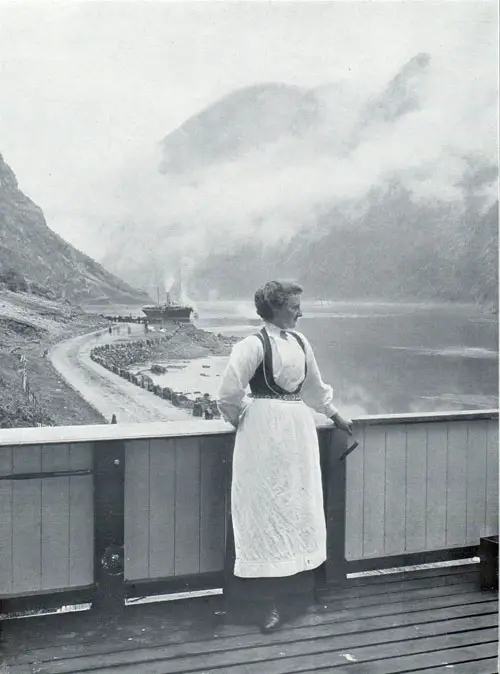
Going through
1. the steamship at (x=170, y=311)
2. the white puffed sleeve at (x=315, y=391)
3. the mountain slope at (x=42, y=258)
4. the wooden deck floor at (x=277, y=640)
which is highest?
the mountain slope at (x=42, y=258)

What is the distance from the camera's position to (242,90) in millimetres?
2996

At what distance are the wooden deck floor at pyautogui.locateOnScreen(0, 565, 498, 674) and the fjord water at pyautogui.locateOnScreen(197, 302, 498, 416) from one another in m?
0.84

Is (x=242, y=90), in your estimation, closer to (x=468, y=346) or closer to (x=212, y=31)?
(x=212, y=31)

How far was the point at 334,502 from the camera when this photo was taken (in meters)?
3.20

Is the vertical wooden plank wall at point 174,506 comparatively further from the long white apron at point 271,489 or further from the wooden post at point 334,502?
the wooden post at point 334,502

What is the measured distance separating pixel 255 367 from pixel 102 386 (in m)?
0.60

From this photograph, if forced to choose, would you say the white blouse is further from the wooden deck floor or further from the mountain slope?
the wooden deck floor

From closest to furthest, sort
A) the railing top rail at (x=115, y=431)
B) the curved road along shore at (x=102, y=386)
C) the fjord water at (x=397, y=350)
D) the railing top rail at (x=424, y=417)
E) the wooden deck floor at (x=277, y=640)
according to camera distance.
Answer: the wooden deck floor at (x=277, y=640), the railing top rail at (x=115, y=431), the curved road along shore at (x=102, y=386), the fjord water at (x=397, y=350), the railing top rail at (x=424, y=417)

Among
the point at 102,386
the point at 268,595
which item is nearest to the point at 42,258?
the point at 102,386

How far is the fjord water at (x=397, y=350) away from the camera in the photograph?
3.13 metres

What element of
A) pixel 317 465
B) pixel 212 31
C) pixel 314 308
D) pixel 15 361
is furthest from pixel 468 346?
pixel 15 361

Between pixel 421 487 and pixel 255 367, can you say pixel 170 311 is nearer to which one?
pixel 255 367

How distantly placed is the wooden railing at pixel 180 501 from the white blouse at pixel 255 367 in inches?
11.9

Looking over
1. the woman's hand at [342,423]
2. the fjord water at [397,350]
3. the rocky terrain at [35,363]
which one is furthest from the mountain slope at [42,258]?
the woman's hand at [342,423]
